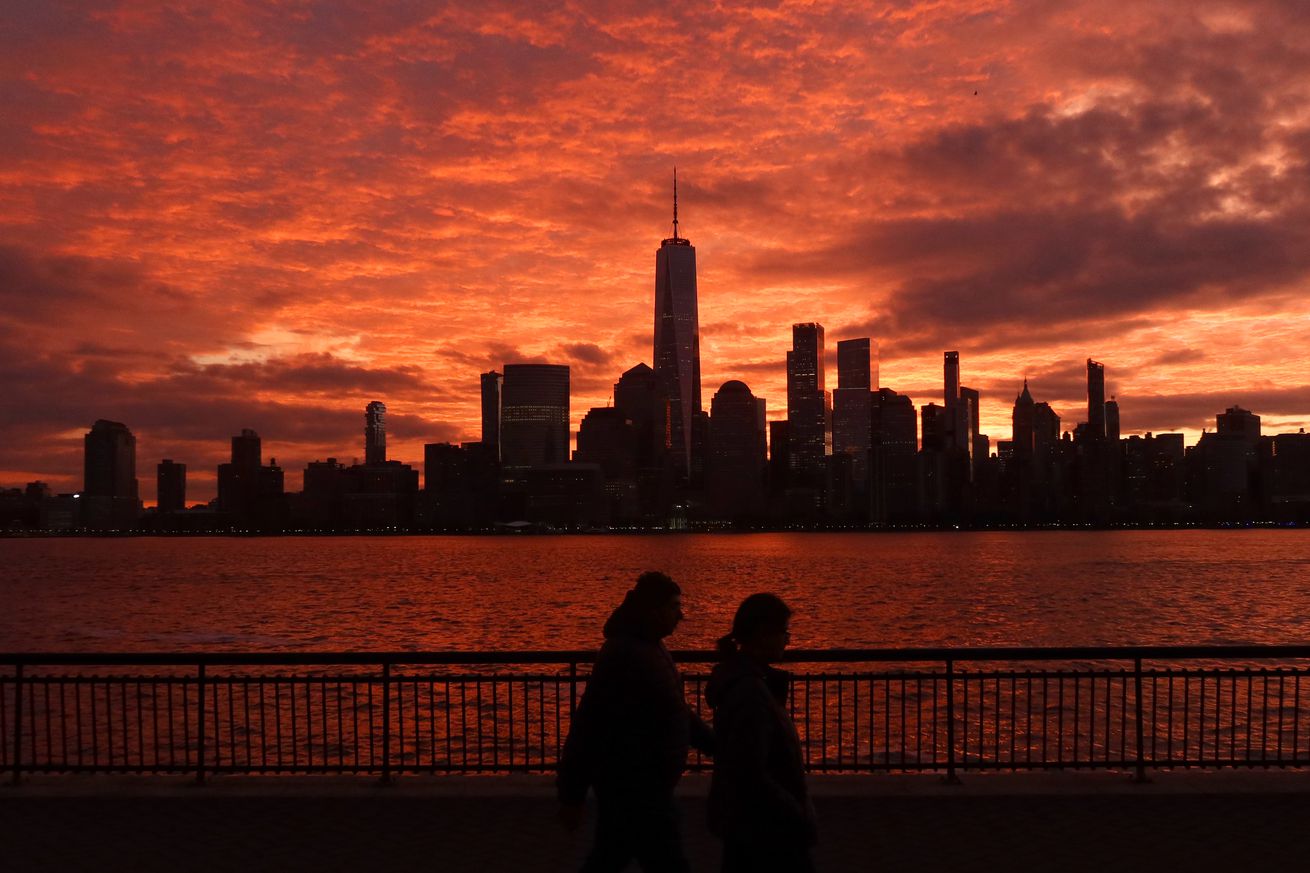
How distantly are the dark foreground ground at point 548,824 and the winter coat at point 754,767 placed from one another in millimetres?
3274

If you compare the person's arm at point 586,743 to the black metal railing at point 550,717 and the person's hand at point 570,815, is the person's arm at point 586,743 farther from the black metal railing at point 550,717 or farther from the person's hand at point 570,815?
the black metal railing at point 550,717

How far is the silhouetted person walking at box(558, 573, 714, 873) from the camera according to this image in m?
6.22

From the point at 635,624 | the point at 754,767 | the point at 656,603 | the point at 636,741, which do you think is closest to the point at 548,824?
the point at 636,741

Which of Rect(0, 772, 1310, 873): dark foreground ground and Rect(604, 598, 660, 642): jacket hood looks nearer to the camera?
Rect(604, 598, 660, 642): jacket hood

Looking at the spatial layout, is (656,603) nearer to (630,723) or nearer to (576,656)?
(630,723)

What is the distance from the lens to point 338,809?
10383mm

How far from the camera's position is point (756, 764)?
537 centimetres

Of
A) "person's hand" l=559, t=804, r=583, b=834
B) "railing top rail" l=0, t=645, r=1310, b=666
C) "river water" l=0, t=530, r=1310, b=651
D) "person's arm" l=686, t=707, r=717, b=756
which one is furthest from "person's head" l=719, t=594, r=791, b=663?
"river water" l=0, t=530, r=1310, b=651

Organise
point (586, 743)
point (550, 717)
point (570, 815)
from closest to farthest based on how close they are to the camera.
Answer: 1. point (570, 815)
2. point (586, 743)
3. point (550, 717)

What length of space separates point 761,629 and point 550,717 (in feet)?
82.3

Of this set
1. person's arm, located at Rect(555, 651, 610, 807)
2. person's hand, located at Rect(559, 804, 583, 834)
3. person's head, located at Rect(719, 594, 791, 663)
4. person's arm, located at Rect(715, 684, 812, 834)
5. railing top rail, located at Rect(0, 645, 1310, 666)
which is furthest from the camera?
railing top rail, located at Rect(0, 645, 1310, 666)

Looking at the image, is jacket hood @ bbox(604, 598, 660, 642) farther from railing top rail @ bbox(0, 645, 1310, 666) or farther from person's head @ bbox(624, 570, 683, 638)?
railing top rail @ bbox(0, 645, 1310, 666)

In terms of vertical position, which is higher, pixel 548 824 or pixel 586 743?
pixel 586 743

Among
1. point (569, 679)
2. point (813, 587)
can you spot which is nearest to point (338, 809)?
point (569, 679)
